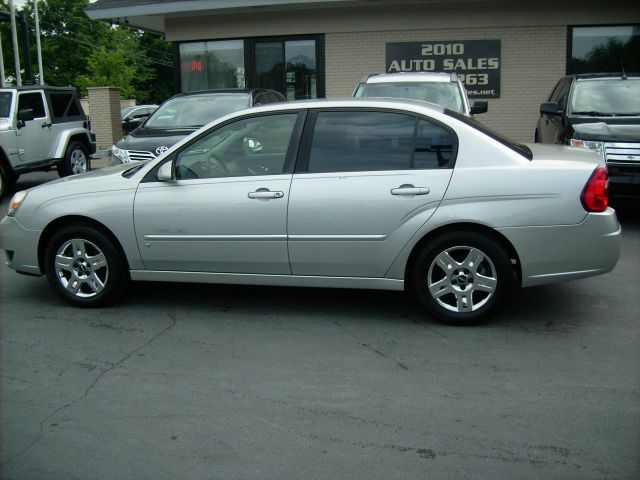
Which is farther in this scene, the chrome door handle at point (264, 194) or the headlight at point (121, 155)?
the headlight at point (121, 155)

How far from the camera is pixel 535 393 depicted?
161 inches

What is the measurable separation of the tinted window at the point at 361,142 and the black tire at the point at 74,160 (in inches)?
374

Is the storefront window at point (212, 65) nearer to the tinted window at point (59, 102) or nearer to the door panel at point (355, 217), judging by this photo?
the tinted window at point (59, 102)

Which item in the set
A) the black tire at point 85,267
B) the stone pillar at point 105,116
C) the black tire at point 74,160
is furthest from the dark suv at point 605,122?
the stone pillar at point 105,116

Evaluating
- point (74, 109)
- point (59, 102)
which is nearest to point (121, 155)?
point (59, 102)

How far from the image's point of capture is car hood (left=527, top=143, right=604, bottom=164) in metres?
5.21

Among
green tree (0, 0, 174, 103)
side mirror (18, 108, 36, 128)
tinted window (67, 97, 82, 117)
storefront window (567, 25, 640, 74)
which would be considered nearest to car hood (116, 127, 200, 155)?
side mirror (18, 108, 36, 128)

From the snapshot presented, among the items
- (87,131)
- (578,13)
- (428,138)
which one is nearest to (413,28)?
(578,13)

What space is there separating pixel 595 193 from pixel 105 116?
53.6 ft

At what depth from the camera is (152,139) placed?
9.56 m

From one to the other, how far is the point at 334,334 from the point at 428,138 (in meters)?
1.64

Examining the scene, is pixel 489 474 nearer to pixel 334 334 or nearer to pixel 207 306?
pixel 334 334

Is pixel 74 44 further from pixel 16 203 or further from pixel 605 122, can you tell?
pixel 16 203

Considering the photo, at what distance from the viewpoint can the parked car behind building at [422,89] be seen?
9945mm
